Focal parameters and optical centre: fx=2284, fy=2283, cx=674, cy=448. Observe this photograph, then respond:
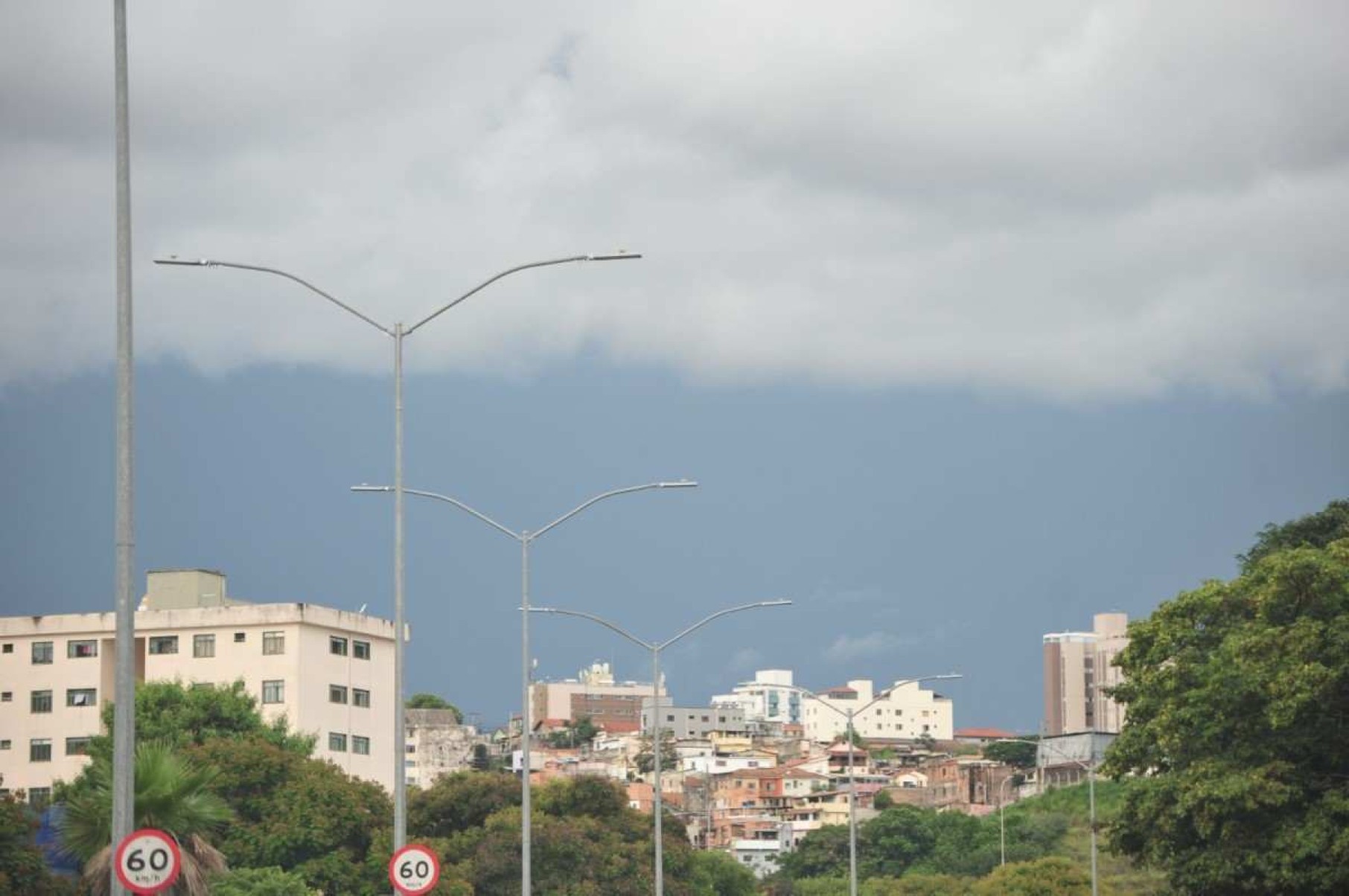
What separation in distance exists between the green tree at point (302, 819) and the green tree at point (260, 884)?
33.2ft

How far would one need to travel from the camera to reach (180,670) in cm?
10588

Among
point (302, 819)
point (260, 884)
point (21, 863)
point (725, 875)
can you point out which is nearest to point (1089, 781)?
point (725, 875)

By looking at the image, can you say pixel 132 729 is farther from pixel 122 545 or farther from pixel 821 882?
pixel 821 882

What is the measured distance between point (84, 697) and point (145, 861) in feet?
298

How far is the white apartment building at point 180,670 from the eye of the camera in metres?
105

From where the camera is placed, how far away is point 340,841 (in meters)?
69.3

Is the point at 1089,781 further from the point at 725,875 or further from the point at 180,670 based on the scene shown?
the point at 180,670

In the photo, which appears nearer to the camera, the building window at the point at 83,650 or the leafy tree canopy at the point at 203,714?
the leafy tree canopy at the point at 203,714

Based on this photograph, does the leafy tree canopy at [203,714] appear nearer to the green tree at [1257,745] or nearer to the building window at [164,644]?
the building window at [164,644]

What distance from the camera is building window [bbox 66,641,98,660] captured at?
106750 mm

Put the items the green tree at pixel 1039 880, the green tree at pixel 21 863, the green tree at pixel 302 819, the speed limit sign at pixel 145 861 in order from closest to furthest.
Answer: the speed limit sign at pixel 145 861, the green tree at pixel 21 863, the green tree at pixel 302 819, the green tree at pixel 1039 880

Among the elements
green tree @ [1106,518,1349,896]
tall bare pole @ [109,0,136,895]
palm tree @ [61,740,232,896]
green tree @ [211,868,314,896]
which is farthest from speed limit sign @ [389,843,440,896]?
green tree @ [211,868,314,896]

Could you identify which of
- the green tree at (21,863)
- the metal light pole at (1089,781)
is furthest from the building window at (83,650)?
the green tree at (21,863)

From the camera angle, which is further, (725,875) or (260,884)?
Result: (725,875)
